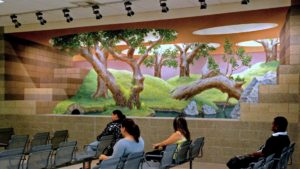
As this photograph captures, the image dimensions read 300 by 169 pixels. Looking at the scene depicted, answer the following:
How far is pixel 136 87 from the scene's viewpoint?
451 inches

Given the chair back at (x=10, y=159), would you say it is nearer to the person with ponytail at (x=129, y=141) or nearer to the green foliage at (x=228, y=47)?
the person with ponytail at (x=129, y=141)

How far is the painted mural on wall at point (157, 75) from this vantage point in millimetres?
10312

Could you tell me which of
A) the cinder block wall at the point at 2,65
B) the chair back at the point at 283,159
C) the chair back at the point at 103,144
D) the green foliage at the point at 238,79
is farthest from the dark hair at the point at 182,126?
the cinder block wall at the point at 2,65

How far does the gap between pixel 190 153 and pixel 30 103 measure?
22.3 feet

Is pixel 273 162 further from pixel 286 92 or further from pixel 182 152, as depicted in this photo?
pixel 286 92

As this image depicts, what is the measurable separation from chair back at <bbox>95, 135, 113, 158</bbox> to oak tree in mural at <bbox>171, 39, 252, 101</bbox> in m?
4.08

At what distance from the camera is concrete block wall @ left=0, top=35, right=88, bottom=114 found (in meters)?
12.1

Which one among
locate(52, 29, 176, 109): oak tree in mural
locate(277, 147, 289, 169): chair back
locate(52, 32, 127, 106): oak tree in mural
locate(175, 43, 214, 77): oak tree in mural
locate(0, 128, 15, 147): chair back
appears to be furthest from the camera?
locate(52, 32, 127, 106): oak tree in mural

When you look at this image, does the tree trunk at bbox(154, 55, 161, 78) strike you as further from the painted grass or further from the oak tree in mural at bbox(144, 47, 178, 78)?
the painted grass

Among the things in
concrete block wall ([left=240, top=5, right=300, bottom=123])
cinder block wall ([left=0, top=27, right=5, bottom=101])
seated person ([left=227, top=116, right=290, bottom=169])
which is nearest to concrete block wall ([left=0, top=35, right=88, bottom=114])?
cinder block wall ([left=0, top=27, right=5, bottom=101])

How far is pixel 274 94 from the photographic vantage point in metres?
8.84

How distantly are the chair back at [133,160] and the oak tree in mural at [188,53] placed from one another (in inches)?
243

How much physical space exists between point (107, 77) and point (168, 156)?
21.3 ft

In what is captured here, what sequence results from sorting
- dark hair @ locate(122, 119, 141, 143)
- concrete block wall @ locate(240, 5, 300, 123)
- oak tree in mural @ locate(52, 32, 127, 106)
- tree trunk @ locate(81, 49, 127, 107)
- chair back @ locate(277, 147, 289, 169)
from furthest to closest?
oak tree in mural @ locate(52, 32, 127, 106) < tree trunk @ locate(81, 49, 127, 107) < concrete block wall @ locate(240, 5, 300, 123) < dark hair @ locate(122, 119, 141, 143) < chair back @ locate(277, 147, 289, 169)
